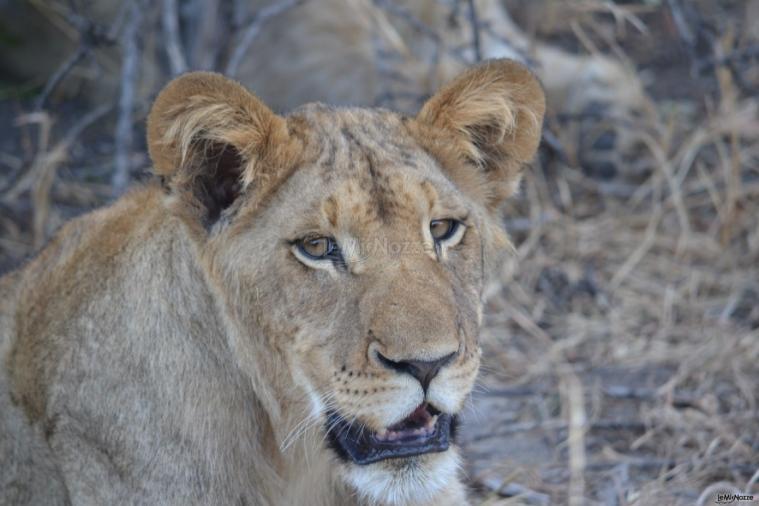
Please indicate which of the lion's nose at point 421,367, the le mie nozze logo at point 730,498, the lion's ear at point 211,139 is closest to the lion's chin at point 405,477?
the lion's nose at point 421,367

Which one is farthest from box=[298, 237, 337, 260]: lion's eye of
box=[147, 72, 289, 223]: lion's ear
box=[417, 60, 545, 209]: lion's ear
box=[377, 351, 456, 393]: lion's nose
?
box=[417, 60, 545, 209]: lion's ear

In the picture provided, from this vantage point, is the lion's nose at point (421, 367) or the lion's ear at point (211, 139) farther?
the lion's ear at point (211, 139)

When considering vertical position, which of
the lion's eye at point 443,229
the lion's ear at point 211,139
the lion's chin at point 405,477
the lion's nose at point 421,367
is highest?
the lion's ear at point 211,139

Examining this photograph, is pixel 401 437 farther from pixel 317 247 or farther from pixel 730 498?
pixel 730 498

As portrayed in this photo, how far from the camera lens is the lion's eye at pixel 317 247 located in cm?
255

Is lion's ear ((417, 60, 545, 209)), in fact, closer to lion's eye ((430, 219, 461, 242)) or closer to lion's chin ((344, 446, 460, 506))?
lion's eye ((430, 219, 461, 242))

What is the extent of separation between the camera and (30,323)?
9.70 ft

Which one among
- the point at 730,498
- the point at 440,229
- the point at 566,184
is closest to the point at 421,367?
the point at 440,229

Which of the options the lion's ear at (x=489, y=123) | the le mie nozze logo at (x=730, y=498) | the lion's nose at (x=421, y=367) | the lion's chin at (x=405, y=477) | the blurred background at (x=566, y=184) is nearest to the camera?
the lion's nose at (x=421, y=367)

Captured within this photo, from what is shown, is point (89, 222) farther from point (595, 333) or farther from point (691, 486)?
point (595, 333)

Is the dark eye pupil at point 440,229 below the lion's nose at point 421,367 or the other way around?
the other way around

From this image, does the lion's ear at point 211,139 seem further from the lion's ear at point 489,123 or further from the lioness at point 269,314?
the lion's ear at point 489,123

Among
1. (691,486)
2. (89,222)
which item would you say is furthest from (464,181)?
(691,486)

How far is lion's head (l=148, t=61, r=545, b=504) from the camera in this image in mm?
2408
